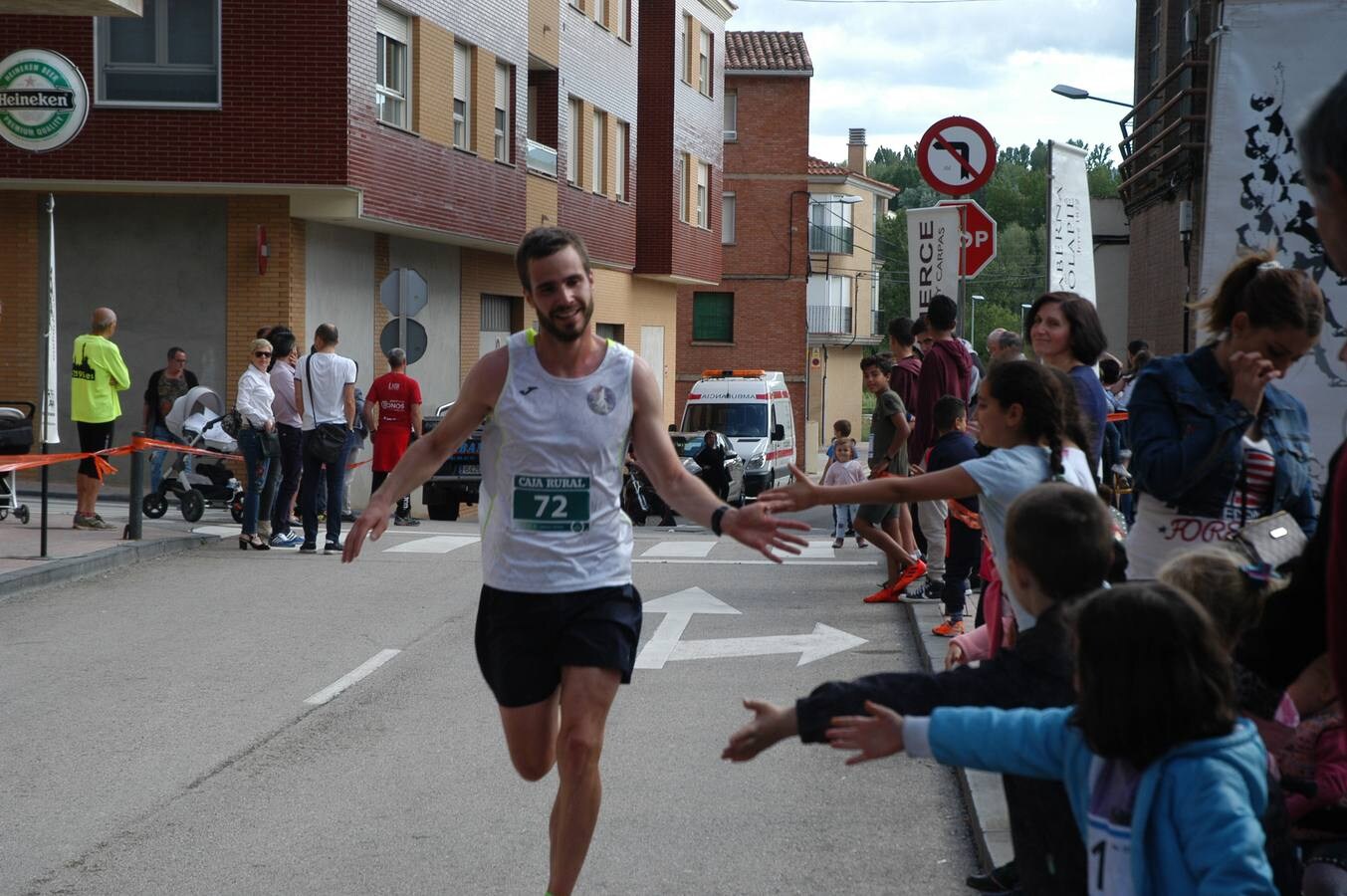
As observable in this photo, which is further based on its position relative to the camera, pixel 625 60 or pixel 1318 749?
pixel 625 60

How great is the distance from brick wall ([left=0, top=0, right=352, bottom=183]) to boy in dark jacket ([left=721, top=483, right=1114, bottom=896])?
68.5 feet

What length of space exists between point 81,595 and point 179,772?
236 inches

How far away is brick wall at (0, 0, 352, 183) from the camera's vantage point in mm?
23281

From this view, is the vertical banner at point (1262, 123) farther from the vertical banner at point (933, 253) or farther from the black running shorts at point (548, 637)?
the vertical banner at point (933, 253)

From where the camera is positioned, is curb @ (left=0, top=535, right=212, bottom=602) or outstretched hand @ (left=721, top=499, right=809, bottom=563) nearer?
outstretched hand @ (left=721, top=499, right=809, bottom=563)

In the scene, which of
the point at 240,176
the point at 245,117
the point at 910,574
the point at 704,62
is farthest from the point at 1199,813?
the point at 704,62

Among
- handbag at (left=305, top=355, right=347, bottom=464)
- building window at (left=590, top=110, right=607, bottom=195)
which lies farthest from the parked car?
handbag at (left=305, top=355, right=347, bottom=464)

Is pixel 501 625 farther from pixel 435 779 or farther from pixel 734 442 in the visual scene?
pixel 734 442

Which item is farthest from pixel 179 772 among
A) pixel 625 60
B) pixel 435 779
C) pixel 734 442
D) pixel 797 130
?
pixel 797 130

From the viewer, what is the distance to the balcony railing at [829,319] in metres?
A: 75.3

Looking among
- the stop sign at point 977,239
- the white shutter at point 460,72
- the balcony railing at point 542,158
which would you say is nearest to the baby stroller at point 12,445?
the stop sign at point 977,239

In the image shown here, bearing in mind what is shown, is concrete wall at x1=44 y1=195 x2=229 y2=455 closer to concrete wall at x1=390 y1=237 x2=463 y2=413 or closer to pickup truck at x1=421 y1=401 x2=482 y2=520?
pickup truck at x1=421 y1=401 x2=482 y2=520

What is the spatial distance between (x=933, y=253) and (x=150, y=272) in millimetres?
13912

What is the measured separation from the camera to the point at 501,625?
5.16m
